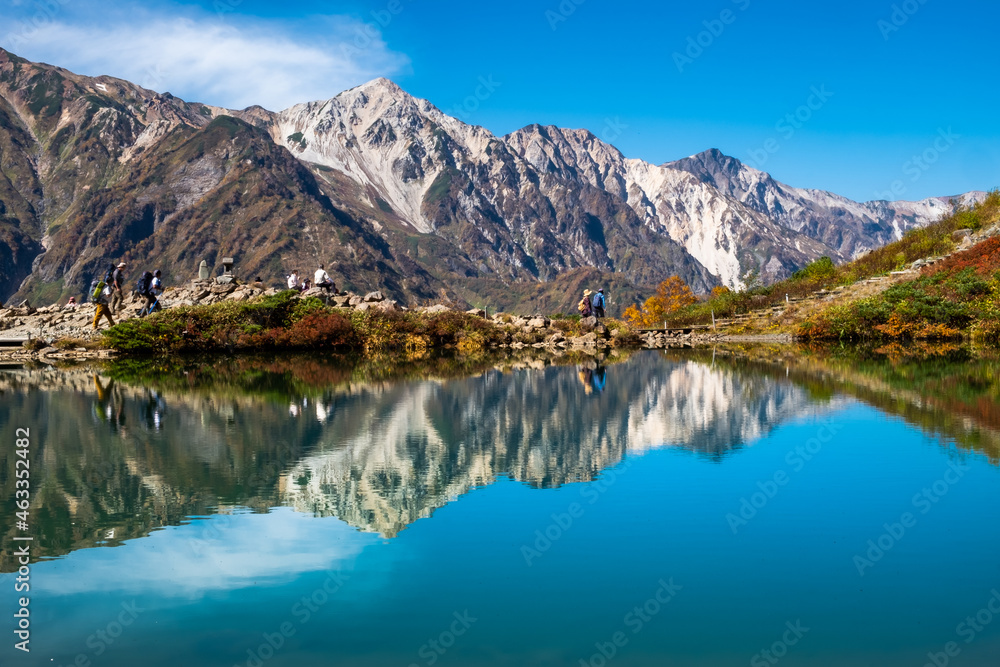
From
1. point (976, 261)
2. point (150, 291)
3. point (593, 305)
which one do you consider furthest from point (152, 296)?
point (976, 261)

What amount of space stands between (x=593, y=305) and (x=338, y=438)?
3552cm

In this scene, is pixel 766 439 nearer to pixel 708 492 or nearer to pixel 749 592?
pixel 708 492

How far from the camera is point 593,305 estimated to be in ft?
162

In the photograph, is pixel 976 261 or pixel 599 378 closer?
pixel 599 378

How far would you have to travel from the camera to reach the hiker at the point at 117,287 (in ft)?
139

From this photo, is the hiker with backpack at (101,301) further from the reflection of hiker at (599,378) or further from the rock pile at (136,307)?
the reflection of hiker at (599,378)

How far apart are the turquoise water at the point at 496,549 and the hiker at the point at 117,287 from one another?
28.0m

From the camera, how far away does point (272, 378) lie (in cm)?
2769

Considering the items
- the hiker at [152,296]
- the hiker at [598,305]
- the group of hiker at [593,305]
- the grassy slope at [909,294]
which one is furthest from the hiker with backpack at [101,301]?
the grassy slope at [909,294]

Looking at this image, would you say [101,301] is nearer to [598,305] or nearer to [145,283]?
[145,283]

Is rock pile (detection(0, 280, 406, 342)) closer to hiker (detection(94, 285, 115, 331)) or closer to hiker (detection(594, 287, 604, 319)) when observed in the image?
hiker (detection(94, 285, 115, 331))

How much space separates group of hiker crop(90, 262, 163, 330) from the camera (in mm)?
42531

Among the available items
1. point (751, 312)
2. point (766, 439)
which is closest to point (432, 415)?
point (766, 439)

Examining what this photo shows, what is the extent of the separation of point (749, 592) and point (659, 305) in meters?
70.5
